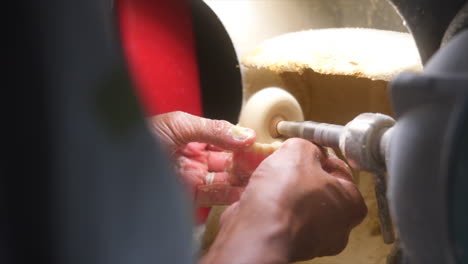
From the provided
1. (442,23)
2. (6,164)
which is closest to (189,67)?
(442,23)

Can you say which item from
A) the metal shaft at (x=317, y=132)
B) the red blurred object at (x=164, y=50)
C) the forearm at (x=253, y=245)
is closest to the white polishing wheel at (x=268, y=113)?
the metal shaft at (x=317, y=132)

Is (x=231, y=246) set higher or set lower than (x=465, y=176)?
lower

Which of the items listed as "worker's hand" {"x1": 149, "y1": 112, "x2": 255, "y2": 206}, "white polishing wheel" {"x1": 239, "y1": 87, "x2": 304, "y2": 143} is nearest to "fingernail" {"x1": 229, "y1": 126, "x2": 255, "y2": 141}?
"worker's hand" {"x1": 149, "y1": 112, "x2": 255, "y2": 206}

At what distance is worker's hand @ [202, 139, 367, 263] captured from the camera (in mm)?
658

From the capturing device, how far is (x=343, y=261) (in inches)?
41.5

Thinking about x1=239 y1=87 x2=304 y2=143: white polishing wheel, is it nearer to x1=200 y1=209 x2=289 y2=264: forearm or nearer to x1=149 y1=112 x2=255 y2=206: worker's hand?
x1=149 y1=112 x2=255 y2=206: worker's hand

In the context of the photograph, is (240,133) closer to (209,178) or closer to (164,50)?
(209,178)

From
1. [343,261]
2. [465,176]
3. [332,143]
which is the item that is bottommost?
[343,261]

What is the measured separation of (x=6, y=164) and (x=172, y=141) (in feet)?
2.02

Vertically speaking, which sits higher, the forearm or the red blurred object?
the red blurred object

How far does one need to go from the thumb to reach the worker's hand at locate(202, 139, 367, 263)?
0.18 metres

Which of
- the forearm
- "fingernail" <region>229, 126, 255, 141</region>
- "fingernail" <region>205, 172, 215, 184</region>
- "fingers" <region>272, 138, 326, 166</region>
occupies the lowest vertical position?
"fingernail" <region>205, 172, 215, 184</region>

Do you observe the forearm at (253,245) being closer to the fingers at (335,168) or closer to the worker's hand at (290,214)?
the worker's hand at (290,214)

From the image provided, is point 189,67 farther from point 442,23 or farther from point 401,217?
point 401,217
